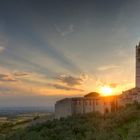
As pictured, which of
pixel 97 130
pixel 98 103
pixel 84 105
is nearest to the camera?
pixel 97 130

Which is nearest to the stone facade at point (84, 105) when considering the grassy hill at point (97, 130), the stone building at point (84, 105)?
the stone building at point (84, 105)

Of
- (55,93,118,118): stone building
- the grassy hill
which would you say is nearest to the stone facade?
(55,93,118,118): stone building

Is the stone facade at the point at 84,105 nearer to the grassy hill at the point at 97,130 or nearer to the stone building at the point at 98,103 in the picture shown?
the stone building at the point at 98,103

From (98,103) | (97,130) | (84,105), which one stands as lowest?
(97,130)

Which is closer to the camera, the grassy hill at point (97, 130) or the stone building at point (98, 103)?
the grassy hill at point (97, 130)

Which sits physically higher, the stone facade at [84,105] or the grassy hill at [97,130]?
the stone facade at [84,105]

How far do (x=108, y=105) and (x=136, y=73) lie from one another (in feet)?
26.7

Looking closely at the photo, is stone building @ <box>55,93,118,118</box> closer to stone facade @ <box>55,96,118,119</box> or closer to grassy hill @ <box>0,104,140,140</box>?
stone facade @ <box>55,96,118,119</box>

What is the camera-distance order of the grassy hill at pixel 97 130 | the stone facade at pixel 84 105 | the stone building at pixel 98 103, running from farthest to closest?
the stone facade at pixel 84 105, the stone building at pixel 98 103, the grassy hill at pixel 97 130

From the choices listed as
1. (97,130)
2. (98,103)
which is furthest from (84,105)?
(97,130)

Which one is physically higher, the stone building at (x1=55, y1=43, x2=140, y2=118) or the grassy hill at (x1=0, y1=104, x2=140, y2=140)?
Result: the stone building at (x1=55, y1=43, x2=140, y2=118)

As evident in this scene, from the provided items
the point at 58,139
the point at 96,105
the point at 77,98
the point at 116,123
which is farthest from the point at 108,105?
the point at 58,139

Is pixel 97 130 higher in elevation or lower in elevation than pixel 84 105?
lower

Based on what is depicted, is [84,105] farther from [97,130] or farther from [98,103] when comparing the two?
[97,130]
